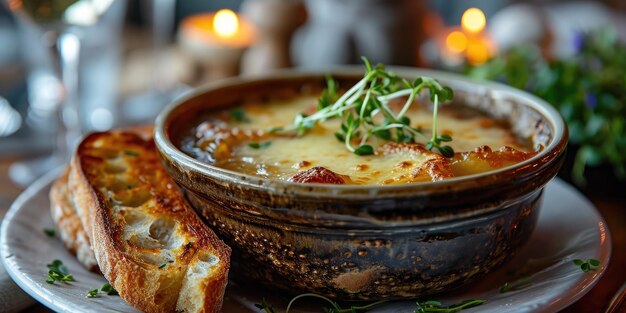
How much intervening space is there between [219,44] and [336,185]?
2.32 metres

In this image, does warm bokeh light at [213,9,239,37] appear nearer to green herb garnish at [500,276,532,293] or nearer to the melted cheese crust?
the melted cheese crust

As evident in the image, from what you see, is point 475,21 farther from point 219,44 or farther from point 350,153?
point 350,153

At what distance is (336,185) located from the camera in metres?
1.38

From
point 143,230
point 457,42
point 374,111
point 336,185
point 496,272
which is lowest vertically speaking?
point 457,42

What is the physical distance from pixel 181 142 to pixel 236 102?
337 mm

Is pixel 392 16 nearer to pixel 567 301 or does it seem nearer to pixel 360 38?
pixel 360 38

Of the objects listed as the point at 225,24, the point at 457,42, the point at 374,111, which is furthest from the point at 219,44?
the point at 374,111

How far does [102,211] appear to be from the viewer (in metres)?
1.63

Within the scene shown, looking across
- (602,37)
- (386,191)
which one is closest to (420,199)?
(386,191)

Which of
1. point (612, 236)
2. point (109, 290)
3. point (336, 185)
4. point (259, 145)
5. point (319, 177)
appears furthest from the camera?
point (612, 236)

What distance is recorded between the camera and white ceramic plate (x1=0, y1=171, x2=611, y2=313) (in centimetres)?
153

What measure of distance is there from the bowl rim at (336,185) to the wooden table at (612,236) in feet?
1.08

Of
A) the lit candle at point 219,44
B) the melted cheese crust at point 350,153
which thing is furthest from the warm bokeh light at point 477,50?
the melted cheese crust at point 350,153

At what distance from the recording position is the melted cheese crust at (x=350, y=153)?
62.6 inches
